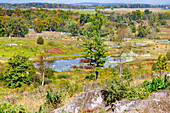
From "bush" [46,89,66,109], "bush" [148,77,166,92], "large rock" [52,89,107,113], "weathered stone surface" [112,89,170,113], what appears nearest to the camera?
"weathered stone surface" [112,89,170,113]

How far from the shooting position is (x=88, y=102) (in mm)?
6113

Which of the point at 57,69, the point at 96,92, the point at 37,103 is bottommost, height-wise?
the point at 57,69

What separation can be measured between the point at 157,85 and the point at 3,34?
95980 mm

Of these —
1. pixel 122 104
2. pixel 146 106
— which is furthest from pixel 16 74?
pixel 146 106

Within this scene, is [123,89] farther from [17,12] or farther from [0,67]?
[17,12]

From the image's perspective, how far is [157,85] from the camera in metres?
6.12

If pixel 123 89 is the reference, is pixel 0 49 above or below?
below

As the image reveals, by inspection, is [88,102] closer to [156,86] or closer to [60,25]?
[156,86]

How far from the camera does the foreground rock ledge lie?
482 cm

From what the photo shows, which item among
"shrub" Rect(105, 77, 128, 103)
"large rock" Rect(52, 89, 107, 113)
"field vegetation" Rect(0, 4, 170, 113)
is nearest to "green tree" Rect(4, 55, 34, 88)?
"field vegetation" Rect(0, 4, 170, 113)

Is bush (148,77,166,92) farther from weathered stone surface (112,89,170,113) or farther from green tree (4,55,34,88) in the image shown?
green tree (4,55,34,88)

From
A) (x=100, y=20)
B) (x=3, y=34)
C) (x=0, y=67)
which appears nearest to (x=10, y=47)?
(x=0, y=67)

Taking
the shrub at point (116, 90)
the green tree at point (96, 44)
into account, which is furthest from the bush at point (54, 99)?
the green tree at point (96, 44)

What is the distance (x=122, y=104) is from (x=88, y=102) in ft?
4.48
